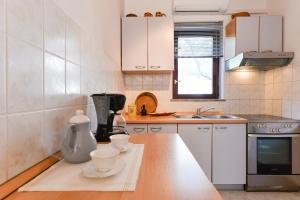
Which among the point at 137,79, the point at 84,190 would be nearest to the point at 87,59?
the point at 84,190

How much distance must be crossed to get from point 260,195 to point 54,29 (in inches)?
101

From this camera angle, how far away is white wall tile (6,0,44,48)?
0.64 m

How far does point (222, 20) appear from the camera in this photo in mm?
3152

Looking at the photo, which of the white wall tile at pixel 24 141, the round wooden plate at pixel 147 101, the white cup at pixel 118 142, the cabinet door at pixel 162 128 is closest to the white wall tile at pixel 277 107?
the cabinet door at pixel 162 128

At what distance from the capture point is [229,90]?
3152mm

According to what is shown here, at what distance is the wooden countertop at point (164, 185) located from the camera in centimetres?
57

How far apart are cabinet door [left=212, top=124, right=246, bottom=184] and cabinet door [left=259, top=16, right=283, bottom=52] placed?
1077 millimetres

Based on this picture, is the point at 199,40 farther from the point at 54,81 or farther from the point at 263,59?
the point at 54,81

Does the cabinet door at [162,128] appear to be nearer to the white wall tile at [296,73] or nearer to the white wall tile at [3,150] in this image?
the white wall tile at [296,73]

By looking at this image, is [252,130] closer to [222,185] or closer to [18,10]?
[222,185]

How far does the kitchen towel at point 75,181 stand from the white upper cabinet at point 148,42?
218 centimetres

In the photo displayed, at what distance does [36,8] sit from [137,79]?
7.94ft

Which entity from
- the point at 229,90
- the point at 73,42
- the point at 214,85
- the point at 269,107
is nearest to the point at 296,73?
the point at 269,107

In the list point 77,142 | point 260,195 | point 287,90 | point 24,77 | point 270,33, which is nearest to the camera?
point 24,77
